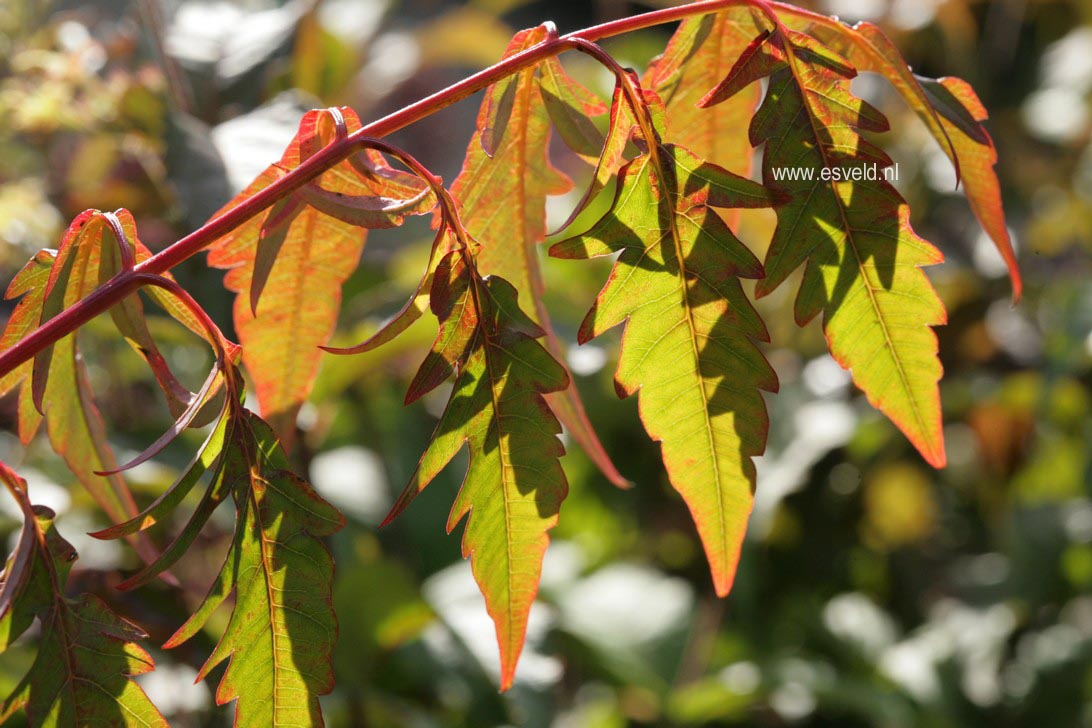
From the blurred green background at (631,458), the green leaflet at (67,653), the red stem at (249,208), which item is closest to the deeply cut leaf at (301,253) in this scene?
the red stem at (249,208)

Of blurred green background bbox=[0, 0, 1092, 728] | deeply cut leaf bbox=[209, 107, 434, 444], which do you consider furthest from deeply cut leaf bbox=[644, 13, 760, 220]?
blurred green background bbox=[0, 0, 1092, 728]

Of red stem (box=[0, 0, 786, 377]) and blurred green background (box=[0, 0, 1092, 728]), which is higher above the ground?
red stem (box=[0, 0, 786, 377])

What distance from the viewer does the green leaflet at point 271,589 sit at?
393 millimetres

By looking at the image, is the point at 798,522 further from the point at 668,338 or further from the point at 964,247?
the point at 668,338

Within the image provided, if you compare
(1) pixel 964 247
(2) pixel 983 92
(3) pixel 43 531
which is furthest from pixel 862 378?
(2) pixel 983 92

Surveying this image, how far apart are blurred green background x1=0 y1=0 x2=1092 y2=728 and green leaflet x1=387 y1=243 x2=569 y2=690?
1.28 ft

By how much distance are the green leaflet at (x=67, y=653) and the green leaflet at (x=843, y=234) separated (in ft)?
0.97

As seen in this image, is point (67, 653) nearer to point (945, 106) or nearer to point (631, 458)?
point (945, 106)

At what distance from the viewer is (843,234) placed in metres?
0.43

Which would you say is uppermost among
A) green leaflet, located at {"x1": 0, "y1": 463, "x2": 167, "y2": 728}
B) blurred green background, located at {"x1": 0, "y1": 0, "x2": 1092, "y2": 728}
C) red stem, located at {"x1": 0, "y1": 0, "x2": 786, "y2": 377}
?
red stem, located at {"x1": 0, "y1": 0, "x2": 786, "y2": 377}

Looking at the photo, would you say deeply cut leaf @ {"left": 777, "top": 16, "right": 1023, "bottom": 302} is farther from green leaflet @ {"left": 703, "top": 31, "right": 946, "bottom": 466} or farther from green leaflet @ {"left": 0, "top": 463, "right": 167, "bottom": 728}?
green leaflet @ {"left": 0, "top": 463, "right": 167, "bottom": 728}

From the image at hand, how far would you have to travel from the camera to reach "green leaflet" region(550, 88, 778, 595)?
1.36 ft

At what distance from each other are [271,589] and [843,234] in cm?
27

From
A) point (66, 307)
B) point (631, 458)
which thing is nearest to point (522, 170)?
point (66, 307)
